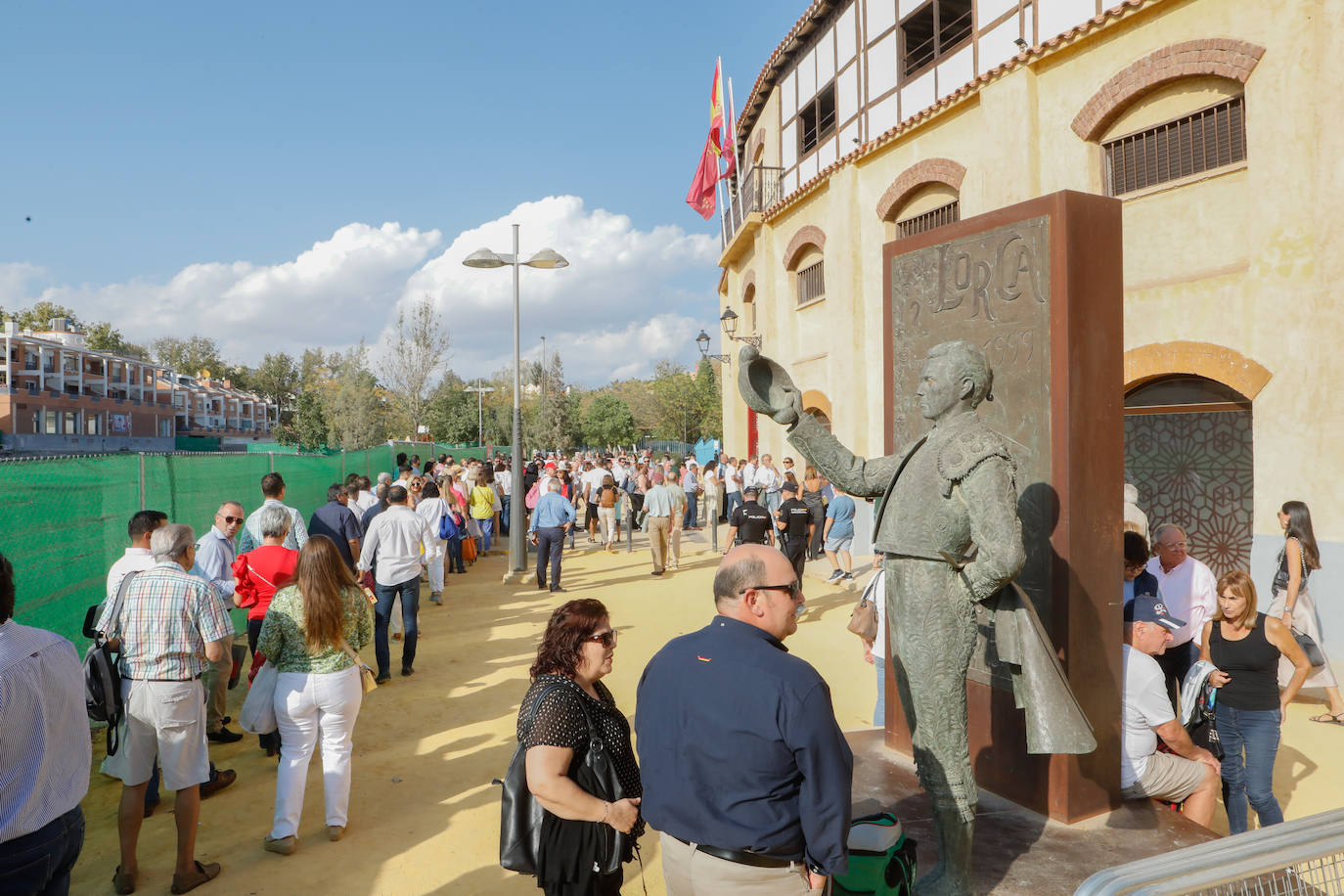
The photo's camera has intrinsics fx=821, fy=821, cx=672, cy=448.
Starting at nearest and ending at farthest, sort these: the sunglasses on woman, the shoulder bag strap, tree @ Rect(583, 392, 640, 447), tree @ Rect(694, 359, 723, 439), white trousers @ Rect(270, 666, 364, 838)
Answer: the sunglasses on woman < the shoulder bag strap < white trousers @ Rect(270, 666, 364, 838) < tree @ Rect(694, 359, 723, 439) < tree @ Rect(583, 392, 640, 447)

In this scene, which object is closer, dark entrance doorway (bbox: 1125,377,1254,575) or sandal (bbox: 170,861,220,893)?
sandal (bbox: 170,861,220,893)

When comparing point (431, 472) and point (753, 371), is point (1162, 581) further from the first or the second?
point (431, 472)

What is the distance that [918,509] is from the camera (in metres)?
3.42

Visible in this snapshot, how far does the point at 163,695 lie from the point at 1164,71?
11.8 m

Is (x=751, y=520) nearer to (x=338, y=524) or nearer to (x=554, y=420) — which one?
(x=338, y=524)

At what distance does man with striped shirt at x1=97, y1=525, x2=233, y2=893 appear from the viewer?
4277 millimetres

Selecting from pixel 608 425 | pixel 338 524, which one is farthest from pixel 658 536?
pixel 608 425

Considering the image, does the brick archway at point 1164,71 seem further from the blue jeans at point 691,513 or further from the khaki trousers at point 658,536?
the blue jeans at point 691,513

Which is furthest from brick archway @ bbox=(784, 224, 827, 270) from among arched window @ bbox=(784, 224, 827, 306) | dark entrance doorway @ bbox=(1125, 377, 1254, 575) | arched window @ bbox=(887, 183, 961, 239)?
dark entrance doorway @ bbox=(1125, 377, 1254, 575)

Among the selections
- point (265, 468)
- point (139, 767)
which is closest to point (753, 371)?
point (139, 767)

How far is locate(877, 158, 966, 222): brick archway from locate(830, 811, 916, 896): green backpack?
1203 cm

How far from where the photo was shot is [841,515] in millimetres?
12898

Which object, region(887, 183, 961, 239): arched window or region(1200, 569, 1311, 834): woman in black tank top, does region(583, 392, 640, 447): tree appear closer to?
region(887, 183, 961, 239): arched window

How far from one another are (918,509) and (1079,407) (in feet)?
4.15
